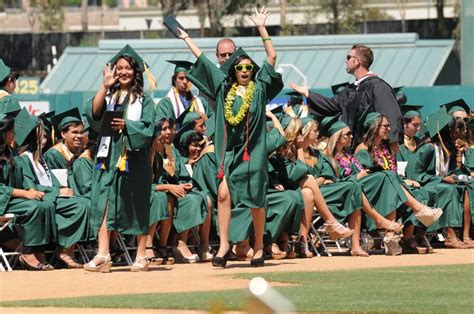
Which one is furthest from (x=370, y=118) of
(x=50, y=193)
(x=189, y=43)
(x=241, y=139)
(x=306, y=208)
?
(x=50, y=193)

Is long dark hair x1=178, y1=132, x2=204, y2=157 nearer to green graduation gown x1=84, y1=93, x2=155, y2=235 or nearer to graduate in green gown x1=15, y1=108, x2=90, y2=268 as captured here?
graduate in green gown x1=15, y1=108, x2=90, y2=268

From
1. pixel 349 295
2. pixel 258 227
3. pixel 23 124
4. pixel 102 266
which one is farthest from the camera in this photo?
pixel 23 124

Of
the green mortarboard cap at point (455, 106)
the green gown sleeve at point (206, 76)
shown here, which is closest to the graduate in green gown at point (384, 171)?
the green mortarboard cap at point (455, 106)

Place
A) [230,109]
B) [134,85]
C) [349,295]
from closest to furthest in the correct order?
[349,295]
[134,85]
[230,109]

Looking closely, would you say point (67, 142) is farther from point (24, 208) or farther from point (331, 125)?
point (331, 125)

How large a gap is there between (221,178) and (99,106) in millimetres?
1474

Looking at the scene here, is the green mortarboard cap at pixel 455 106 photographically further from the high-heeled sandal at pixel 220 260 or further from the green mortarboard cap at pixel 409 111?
the high-heeled sandal at pixel 220 260

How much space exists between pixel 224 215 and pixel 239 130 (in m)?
0.89

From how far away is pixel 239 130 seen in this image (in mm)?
16406

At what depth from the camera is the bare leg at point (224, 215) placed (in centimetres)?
1620

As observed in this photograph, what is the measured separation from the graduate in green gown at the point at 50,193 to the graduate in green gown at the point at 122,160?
942 mm

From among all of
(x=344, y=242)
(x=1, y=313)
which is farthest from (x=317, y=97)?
(x=1, y=313)

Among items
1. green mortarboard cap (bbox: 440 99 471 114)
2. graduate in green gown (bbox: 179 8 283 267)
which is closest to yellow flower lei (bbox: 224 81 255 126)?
graduate in green gown (bbox: 179 8 283 267)

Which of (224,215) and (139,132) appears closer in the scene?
(139,132)
